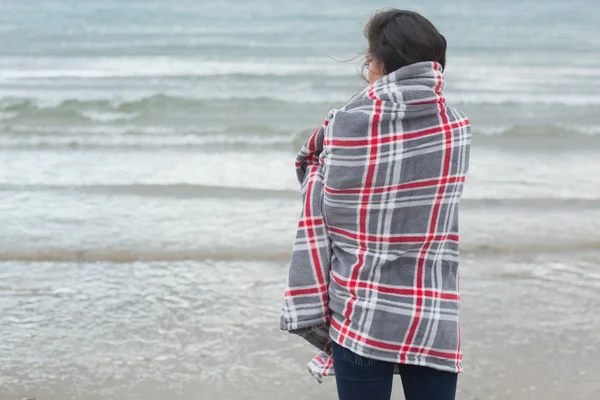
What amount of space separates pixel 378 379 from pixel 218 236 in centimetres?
451

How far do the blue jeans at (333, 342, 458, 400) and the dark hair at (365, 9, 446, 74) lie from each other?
73 centimetres

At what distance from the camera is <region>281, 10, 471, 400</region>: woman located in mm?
1848

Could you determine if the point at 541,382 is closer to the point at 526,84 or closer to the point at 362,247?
the point at 362,247

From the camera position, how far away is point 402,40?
1870 mm

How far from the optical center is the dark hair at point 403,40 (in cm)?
187

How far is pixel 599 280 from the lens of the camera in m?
5.34

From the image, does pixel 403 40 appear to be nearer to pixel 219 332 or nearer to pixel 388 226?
pixel 388 226

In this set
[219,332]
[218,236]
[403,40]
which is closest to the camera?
[403,40]

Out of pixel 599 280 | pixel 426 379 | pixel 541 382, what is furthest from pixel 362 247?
pixel 599 280

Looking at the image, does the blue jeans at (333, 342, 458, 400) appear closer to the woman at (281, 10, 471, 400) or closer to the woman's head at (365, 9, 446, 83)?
the woman at (281, 10, 471, 400)

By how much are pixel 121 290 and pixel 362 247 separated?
3.50 meters

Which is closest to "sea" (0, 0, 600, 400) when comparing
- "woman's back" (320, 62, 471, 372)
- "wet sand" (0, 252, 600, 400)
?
"wet sand" (0, 252, 600, 400)

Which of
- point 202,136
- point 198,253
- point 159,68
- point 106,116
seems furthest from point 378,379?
point 159,68

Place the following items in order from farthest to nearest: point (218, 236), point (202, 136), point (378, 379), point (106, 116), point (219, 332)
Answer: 1. point (106, 116)
2. point (202, 136)
3. point (218, 236)
4. point (219, 332)
5. point (378, 379)
